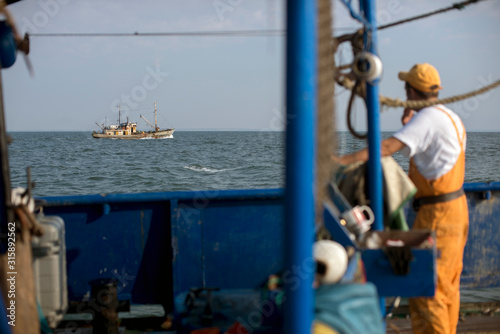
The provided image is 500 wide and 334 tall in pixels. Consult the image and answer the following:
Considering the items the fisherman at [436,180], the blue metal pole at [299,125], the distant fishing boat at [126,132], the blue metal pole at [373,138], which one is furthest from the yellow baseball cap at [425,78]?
the distant fishing boat at [126,132]

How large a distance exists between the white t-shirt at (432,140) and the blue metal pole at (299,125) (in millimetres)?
1878

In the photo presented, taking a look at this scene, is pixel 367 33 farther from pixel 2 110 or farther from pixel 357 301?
pixel 2 110

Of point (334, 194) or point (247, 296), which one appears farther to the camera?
point (334, 194)

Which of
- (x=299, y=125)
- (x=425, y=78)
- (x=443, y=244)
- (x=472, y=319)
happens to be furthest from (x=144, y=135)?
(x=299, y=125)

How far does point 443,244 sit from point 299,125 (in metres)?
2.26

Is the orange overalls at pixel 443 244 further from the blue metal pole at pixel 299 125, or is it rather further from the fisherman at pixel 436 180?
the blue metal pole at pixel 299 125

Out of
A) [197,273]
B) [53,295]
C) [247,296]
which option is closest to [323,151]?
[247,296]

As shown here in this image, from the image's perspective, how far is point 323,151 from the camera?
1.91 metres

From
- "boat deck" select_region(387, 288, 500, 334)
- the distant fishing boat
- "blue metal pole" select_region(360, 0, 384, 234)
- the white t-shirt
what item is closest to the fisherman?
the white t-shirt

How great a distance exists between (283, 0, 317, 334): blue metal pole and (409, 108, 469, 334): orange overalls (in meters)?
2.10

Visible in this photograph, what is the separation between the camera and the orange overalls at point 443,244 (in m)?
3.34

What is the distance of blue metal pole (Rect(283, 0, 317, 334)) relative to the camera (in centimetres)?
153

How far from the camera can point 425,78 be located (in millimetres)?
3475

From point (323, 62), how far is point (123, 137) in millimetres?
105204
